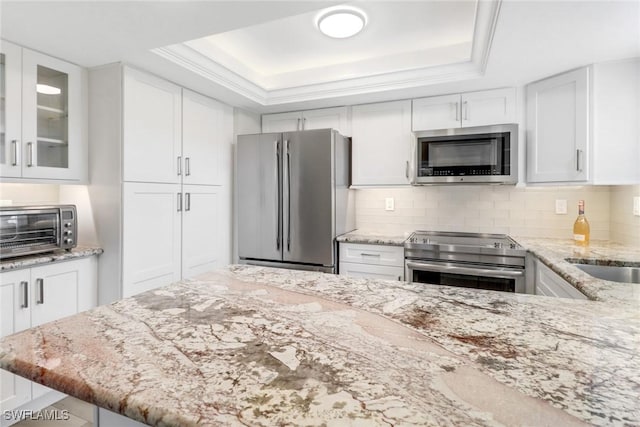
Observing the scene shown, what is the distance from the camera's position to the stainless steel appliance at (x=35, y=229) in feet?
5.96

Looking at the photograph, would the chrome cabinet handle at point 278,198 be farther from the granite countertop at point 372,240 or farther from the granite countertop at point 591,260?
the granite countertop at point 591,260

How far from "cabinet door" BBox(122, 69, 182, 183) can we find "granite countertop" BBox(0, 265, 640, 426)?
155cm

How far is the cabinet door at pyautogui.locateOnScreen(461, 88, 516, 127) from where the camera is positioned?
2646mm

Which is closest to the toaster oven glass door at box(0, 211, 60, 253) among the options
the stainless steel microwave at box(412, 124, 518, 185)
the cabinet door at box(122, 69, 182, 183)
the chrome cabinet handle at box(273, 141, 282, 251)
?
the cabinet door at box(122, 69, 182, 183)

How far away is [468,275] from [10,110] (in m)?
3.06

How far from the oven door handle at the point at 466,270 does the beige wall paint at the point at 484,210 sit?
686 millimetres

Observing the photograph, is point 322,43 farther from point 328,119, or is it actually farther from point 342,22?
point 328,119

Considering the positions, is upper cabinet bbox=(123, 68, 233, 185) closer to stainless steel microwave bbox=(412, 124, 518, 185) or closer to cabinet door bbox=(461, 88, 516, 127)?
stainless steel microwave bbox=(412, 124, 518, 185)

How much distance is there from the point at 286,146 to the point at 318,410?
8.43ft

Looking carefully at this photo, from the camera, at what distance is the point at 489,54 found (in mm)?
2072

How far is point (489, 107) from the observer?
2.70 m

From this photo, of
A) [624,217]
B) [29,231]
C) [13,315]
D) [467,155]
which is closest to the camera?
[13,315]

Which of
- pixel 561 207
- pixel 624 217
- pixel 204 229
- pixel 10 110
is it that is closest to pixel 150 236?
pixel 204 229

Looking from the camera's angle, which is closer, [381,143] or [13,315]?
[13,315]
